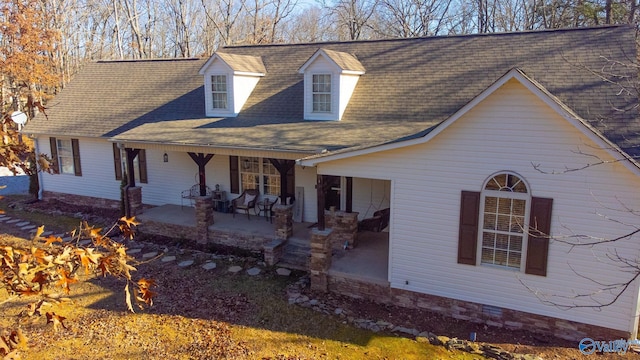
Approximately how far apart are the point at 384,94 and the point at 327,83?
1863 mm

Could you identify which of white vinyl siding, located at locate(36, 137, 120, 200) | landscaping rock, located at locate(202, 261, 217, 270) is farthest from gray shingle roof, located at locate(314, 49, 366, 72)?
white vinyl siding, located at locate(36, 137, 120, 200)

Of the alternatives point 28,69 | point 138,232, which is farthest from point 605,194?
point 28,69

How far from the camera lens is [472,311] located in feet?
30.5

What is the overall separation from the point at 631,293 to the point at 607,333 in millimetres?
930

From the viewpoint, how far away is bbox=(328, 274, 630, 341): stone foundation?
28.1ft

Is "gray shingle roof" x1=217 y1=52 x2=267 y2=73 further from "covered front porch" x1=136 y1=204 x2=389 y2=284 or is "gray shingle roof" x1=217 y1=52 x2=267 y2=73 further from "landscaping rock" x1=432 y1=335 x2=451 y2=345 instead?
"landscaping rock" x1=432 y1=335 x2=451 y2=345

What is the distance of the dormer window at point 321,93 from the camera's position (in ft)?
46.6

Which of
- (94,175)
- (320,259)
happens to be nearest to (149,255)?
(320,259)

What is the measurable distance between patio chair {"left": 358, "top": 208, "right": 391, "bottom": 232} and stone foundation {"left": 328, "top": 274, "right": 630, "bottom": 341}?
3.19m

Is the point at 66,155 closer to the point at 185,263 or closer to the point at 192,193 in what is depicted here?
the point at 192,193

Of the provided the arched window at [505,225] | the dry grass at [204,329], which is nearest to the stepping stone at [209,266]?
the dry grass at [204,329]

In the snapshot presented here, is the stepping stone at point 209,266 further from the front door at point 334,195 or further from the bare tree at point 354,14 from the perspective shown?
the bare tree at point 354,14

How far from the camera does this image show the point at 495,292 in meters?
9.09

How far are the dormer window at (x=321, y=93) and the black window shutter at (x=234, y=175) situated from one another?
10.9 feet
